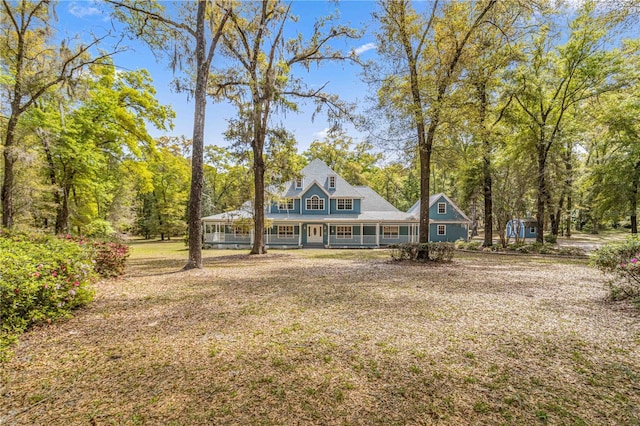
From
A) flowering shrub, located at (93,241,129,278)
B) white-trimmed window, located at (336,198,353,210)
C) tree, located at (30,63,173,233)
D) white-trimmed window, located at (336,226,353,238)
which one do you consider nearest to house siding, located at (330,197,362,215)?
white-trimmed window, located at (336,198,353,210)

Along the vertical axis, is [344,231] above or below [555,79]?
below

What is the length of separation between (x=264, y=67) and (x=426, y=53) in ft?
28.3

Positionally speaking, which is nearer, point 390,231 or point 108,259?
point 108,259

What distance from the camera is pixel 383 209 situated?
26.0 m

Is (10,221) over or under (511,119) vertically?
under

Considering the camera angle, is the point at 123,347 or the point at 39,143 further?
the point at 39,143

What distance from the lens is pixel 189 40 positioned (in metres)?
10.7

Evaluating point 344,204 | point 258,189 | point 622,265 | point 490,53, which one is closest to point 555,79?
point 490,53

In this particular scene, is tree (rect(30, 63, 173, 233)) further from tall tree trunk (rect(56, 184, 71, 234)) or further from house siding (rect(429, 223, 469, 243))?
house siding (rect(429, 223, 469, 243))

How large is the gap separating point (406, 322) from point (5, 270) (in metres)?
6.03

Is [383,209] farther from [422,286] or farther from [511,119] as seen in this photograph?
[422,286]

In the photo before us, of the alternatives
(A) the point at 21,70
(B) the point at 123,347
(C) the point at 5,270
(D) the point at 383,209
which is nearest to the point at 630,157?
(D) the point at 383,209

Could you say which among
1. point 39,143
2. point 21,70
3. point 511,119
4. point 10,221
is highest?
point 511,119

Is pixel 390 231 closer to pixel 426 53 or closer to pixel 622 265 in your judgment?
pixel 426 53
